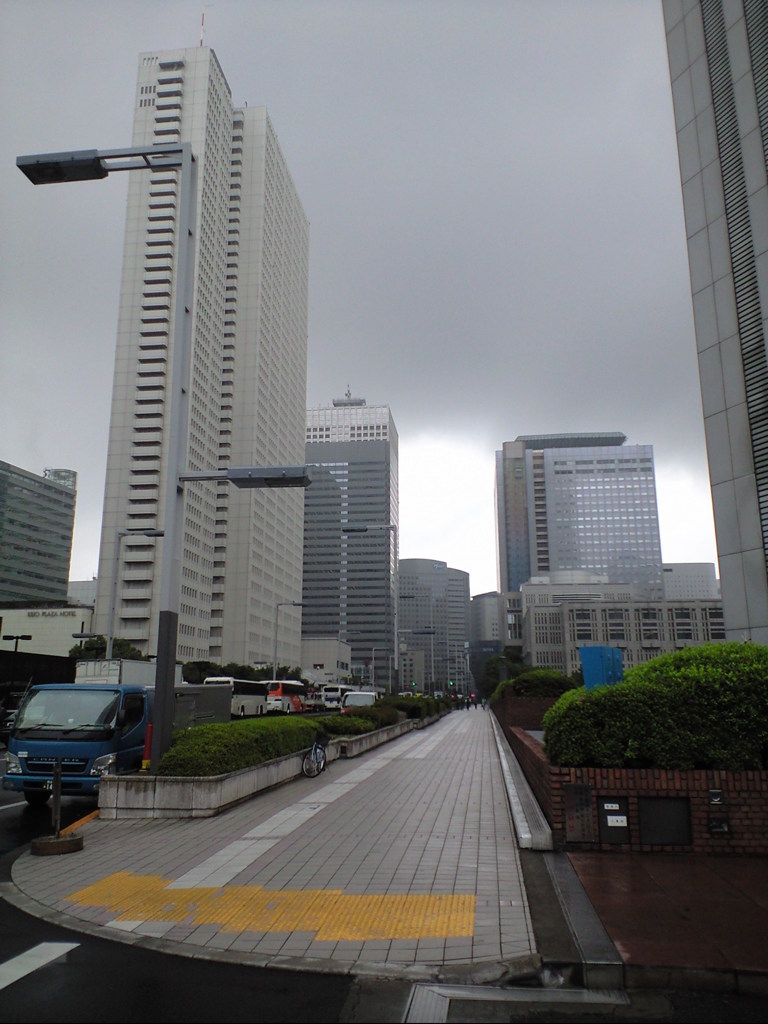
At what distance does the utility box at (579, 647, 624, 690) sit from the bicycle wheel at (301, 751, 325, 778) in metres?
7.50

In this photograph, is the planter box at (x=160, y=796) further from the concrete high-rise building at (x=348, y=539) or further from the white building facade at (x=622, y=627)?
the concrete high-rise building at (x=348, y=539)

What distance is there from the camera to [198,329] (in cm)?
11919

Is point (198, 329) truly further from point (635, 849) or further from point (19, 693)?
point (635, 849)

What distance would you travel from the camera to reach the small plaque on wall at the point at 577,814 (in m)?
8.33

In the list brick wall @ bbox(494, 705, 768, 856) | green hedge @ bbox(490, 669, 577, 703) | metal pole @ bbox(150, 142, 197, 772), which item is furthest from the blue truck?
green hedge @ bbox(490, 669, 577, 703)

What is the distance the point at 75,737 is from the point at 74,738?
2 centimetres

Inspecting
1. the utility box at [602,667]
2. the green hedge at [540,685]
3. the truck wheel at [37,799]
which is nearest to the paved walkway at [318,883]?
the utility box at [602,667]

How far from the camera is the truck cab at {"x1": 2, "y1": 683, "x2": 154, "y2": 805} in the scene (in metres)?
12.0

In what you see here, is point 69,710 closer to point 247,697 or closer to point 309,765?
point 309,765

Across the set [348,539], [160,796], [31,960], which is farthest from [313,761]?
[348,539]

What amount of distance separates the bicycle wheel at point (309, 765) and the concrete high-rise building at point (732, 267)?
1551 centimetres

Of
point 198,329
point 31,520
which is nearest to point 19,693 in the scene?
point 198,329

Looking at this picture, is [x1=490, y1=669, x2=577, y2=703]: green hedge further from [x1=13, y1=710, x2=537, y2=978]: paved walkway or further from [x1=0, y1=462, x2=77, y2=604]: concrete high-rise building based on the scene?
[x1=0, y1=462, x2=77, y2=604]: concrete high-rise building

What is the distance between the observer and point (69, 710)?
42.1 feet
